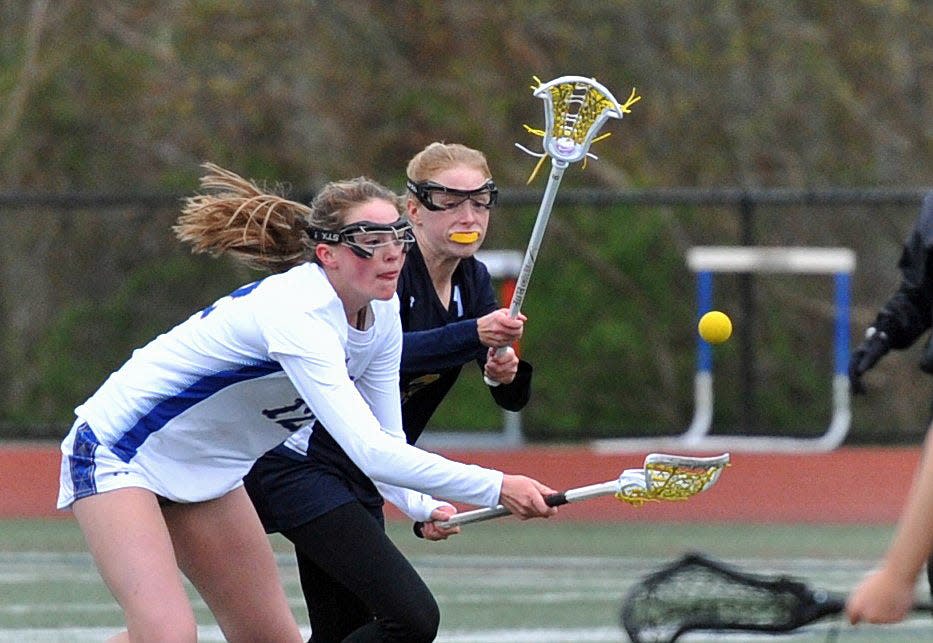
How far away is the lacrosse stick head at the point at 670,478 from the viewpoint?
15.8 ft

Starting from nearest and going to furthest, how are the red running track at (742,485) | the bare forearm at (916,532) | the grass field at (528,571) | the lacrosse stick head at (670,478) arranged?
the bare forearm at (916,532)
the lacrosse stick head at (670,478)
the grass field at (528,571)
the red running track at (742,485)

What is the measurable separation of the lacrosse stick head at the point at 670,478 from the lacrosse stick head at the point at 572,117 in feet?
3.83

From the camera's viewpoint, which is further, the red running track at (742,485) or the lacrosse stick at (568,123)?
the red running track at (742,485)

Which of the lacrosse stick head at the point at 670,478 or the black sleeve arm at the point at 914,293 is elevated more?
the black sleeve arm at the point at 914,293

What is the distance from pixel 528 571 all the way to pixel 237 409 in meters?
4.79

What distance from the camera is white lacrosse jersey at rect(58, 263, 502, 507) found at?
487 centimetres

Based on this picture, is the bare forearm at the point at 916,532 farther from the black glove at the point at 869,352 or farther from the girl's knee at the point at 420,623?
the black glove at the point at 869,352

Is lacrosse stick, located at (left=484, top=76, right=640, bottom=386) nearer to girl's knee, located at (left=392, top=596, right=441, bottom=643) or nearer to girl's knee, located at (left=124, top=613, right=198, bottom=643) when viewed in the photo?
girl's knee, located at (left=392, top=596, right=441, bottom=643)

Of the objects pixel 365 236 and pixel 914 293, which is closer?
pixel 365 236

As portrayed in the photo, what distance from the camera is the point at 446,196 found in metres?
6.07

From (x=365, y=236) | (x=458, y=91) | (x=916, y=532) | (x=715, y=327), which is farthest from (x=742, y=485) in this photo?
(x=916, y=532)

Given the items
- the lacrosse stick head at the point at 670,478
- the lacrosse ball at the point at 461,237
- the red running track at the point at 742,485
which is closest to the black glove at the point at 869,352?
the lacrosse ball at the point at 461,237

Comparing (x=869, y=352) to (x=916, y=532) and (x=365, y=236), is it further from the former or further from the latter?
(x=916, y=532)

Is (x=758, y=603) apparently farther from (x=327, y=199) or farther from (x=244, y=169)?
(x=244, y=169)
